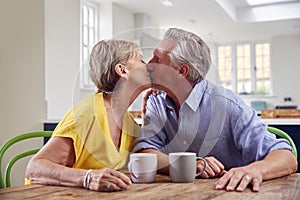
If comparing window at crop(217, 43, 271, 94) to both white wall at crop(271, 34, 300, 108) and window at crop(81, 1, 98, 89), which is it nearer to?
white wall at crop(271, 34, 300, 108)

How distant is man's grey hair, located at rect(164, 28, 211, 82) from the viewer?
124cm

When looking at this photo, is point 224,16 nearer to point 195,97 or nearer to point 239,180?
point 195,97

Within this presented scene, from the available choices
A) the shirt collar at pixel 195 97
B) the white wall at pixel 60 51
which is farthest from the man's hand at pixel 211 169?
the white wall at pixel 60 51

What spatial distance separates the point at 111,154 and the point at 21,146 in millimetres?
1142


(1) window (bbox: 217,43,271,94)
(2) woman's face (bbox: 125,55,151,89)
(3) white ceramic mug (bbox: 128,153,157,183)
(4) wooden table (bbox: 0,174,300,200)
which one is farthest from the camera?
(1) window (bbox: 217,43,271,94)

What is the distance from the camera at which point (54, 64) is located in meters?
4.27

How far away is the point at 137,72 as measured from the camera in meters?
1.23

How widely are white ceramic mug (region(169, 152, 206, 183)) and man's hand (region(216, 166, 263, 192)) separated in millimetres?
91

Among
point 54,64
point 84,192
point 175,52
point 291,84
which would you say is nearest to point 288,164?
point 175,52

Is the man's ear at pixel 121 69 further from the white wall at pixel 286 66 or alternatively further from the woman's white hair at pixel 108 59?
the white wall at pixel 286 66

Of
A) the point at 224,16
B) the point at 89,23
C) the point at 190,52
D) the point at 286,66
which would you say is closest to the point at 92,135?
the point at 190,52

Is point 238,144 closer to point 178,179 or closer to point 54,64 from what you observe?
point 178,179

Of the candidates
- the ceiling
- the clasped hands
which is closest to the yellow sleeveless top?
the clasped hands

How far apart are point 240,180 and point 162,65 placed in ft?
1.43
